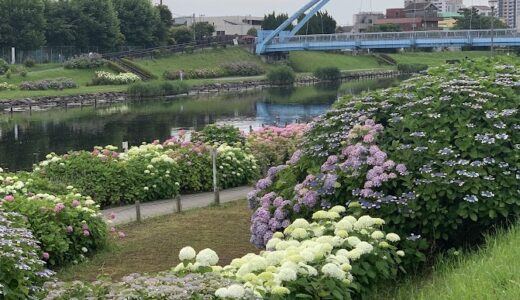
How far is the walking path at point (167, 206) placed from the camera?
14.0 meters

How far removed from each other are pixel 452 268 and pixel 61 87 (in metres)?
61.9

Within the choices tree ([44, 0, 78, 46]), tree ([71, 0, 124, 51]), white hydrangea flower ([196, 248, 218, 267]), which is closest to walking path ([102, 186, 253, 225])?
white hydrangea flower ([196, 248, 218, 267])

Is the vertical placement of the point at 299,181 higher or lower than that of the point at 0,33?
lower

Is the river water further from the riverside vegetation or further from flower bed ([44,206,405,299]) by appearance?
flower bed ([44,206,405,299])

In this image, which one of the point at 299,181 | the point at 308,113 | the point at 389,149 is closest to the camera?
the point at 389,149

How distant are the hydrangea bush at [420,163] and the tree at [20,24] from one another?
70118 mm

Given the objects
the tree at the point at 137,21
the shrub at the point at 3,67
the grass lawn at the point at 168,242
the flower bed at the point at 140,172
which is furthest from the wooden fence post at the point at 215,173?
the tree at the point at 137,21

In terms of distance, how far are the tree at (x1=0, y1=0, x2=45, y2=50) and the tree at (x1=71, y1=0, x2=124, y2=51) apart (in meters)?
7.63

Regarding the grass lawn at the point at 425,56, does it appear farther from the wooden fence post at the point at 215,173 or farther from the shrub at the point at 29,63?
the wooden fence post at the point at 215,173

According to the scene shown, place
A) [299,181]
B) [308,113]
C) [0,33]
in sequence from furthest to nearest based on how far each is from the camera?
[0,33] < [308,113] < [299,181]

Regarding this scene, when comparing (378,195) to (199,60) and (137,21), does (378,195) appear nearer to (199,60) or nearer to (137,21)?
(199,60)

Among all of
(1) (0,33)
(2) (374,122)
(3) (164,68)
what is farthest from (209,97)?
(2) (374,122)

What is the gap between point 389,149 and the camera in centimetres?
816

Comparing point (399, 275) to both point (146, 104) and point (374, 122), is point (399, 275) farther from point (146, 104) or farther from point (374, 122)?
point (146, 104)
